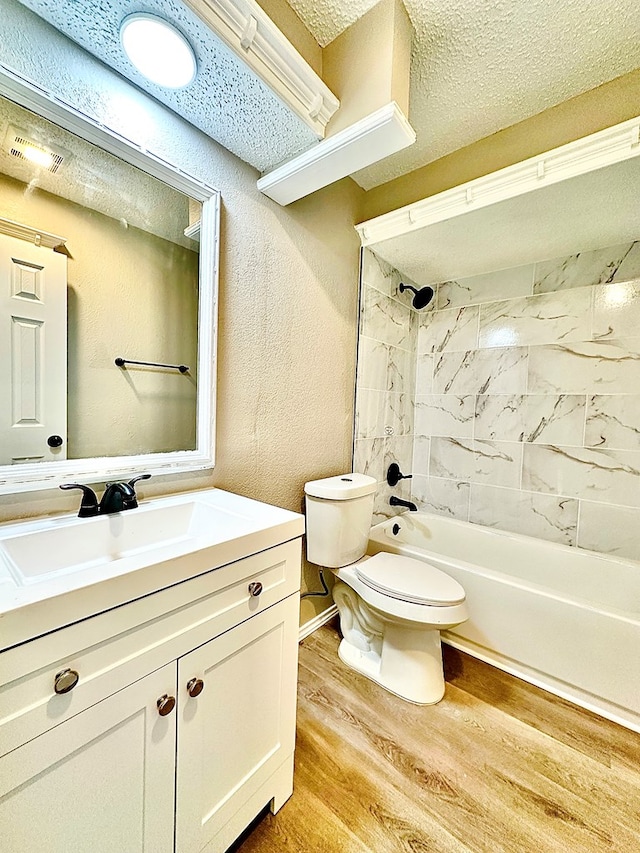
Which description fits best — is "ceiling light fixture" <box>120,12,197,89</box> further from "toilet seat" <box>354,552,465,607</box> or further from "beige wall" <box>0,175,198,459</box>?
"toilet seat" <box>354,552,465,607</box>

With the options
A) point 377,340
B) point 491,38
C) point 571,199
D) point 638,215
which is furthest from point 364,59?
point 638,215

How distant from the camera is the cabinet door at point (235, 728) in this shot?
2.50 ft

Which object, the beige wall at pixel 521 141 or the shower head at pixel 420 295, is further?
the shower head at pixel 420 295

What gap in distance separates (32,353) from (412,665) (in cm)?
178

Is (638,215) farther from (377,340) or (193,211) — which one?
(193,211)

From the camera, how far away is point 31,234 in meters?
0.98

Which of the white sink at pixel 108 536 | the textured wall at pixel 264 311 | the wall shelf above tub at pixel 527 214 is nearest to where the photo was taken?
the white sink at pixel 108 536

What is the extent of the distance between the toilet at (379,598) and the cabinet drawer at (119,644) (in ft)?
2.38

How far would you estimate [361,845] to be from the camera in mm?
951

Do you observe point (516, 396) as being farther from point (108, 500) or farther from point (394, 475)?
point (108, 500)

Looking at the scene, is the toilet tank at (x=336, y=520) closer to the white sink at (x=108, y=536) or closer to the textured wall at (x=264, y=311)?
the textured wall at (x=264, y=311)

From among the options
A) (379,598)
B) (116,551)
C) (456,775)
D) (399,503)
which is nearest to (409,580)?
(379,598)

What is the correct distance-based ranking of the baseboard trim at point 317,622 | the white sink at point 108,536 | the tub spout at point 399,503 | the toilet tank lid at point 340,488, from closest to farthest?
the white sink at point 108,536 → the toilet tank lid at point 340,488 → the baseboard trim at point 317,622 → the tub spout at point 399,503

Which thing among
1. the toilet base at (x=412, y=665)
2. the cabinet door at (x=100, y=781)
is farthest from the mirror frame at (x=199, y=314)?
the toilet base at (x=412, y=665)
